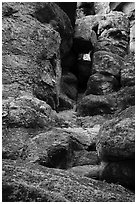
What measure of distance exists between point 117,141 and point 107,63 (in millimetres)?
12081

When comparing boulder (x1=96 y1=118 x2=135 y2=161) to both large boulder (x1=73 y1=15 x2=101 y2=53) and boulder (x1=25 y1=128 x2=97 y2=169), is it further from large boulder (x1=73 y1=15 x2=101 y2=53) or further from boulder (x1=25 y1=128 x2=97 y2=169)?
large boulder (x1=73 y1=15 x2=101 y2=53)

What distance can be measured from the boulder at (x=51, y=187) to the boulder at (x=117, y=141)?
786 mm

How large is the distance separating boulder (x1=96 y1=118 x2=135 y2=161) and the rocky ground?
3 cm

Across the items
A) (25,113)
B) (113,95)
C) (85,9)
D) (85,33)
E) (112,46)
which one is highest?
Answer: (85,9)

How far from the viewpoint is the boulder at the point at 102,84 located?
63.6ft

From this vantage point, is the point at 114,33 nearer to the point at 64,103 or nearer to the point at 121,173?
the point at 64,103

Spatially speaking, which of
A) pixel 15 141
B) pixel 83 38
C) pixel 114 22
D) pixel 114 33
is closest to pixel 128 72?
pixel 83 38

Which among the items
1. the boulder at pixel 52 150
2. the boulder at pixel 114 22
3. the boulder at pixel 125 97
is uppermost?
the boulder at pixel 114 22

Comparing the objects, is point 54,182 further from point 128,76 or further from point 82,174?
point 128,76

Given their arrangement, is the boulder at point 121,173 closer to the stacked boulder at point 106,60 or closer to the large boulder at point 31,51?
the large boulder at point 31,51

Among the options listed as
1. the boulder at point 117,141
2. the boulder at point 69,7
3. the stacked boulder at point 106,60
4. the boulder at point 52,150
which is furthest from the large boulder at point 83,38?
the boulder at point 117,141

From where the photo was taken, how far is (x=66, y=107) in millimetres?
19656

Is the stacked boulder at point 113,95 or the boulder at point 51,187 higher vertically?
the stacked boulder at point 113,95

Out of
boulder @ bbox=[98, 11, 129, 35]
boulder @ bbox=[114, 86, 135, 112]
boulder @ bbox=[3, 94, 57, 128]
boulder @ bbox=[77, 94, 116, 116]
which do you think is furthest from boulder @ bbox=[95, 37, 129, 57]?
boulder @ bbox=[3, 94, 57, 128]
